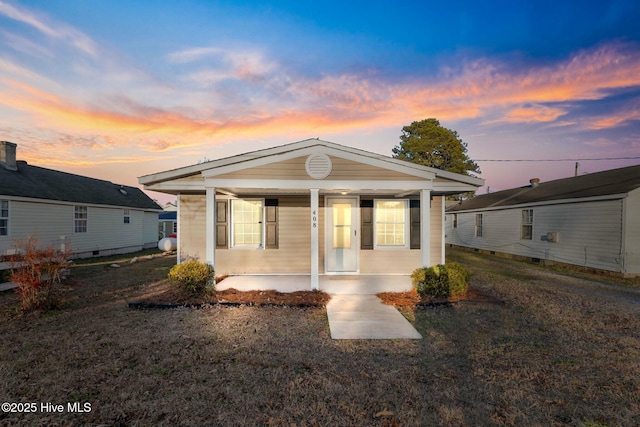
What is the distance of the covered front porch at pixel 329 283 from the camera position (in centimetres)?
751

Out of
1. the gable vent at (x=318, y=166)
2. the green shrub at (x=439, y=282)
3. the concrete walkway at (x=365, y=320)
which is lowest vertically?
the concrete walkway at (x=365, y=320)

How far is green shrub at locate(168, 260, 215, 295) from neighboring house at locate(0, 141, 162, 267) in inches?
323

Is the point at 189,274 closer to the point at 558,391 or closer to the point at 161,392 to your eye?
the point at 161,392

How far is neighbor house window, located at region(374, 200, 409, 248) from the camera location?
9141 mm

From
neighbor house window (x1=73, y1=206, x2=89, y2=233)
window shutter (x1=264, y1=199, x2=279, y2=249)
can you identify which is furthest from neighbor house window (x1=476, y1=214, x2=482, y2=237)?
neighbor house window (x1=73, y1=206, x2=89, y2=233)

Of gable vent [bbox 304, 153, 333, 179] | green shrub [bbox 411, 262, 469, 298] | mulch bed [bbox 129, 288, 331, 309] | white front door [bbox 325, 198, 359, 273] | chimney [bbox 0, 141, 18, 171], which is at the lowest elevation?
mulch bed [bbox 129, 288, 331, 309]

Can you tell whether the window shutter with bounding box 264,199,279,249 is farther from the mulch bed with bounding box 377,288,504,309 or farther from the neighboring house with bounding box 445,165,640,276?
the neighboring house with bounding box 445,165,640,276

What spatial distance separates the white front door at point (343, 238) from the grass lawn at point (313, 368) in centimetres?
320

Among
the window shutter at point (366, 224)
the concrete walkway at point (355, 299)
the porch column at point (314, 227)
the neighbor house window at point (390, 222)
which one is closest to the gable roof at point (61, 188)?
the concrete walkway at point (355, 299)

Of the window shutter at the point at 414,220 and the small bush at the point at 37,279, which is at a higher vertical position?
the window shutter at the point at 414,220

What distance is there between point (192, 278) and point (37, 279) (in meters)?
2.88

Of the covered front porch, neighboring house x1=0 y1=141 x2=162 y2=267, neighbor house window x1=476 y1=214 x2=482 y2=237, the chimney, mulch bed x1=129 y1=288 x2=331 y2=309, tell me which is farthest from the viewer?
neighbor house window x1=476 y1=214 x2=482 y2=237

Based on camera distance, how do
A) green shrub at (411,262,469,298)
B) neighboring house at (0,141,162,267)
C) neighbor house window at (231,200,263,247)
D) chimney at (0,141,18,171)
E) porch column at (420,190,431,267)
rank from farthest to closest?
1. chimney at (0,141,18,171)
2. neighboring house at (0,141,162,267)
3. neighbor house window at (231,200,263,247)
4. porch column at (420,190,431,267)
5. green shrub at (411,262,469,298)

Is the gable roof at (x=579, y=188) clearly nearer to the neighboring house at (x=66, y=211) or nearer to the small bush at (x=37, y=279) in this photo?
the small bush at (x=37, y=279)
